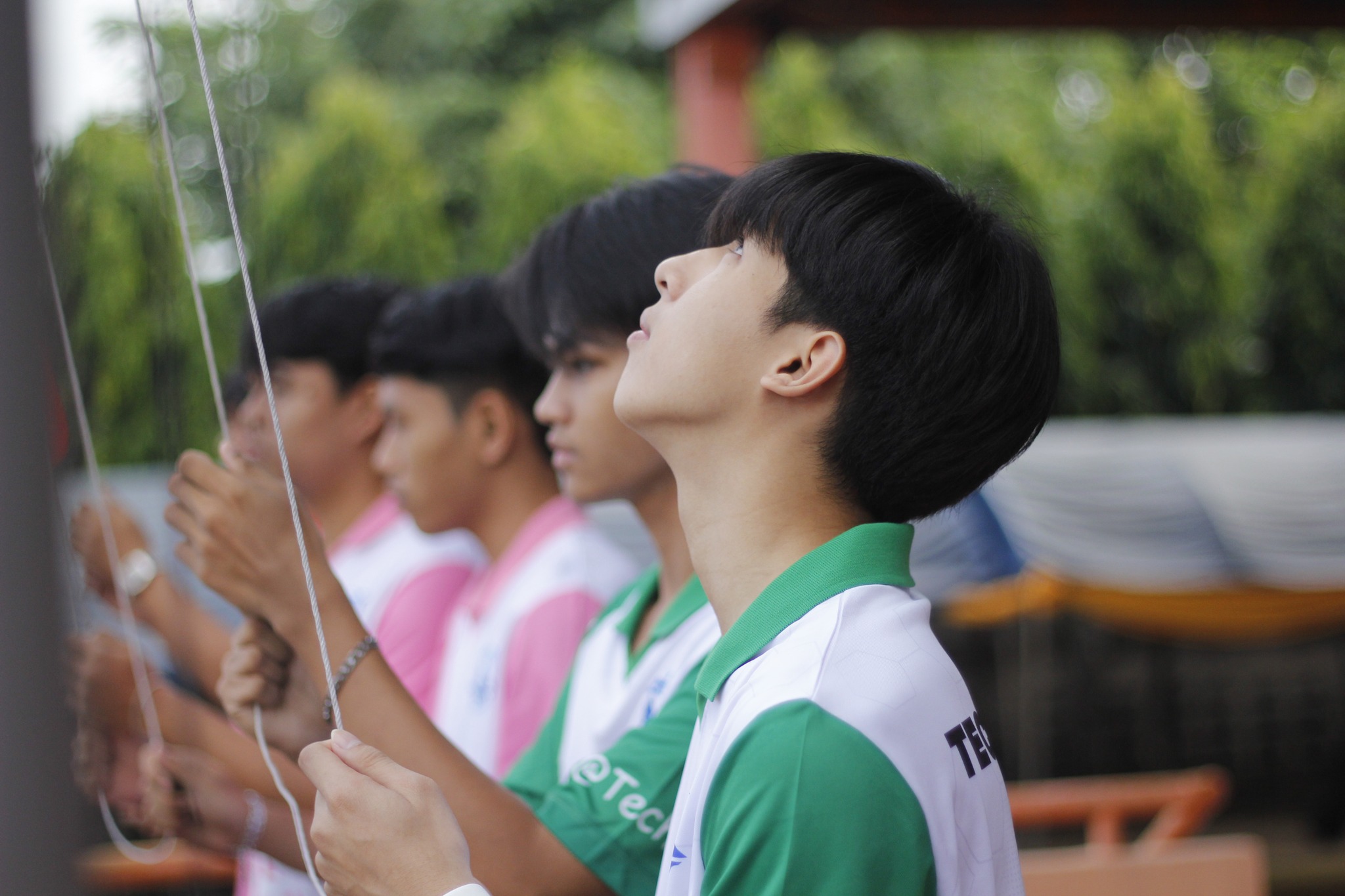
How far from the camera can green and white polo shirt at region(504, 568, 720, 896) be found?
41.5 inches

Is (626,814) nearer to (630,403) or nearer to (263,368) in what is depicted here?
(630,403)

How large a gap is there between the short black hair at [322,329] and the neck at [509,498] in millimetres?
499

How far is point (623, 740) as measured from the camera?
1099 millimetres

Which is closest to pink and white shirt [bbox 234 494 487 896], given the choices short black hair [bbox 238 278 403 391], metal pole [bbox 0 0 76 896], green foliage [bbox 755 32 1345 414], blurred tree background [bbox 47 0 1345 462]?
short black hair [bbox 238 278 403 391]

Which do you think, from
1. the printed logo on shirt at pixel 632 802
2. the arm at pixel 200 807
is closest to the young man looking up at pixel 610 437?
the printed logo on shirt at pixel 632 802

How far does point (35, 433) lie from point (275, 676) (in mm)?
610

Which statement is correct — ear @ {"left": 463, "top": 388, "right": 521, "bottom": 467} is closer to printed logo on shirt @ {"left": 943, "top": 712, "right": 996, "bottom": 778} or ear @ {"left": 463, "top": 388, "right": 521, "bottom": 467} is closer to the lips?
the lips

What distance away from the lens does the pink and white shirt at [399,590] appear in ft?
6.04

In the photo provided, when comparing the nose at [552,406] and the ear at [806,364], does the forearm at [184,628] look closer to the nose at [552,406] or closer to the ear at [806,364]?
the nose at [552,406]

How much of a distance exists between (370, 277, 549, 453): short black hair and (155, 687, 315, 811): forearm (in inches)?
21.5

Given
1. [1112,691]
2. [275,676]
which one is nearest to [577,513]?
[275,676]

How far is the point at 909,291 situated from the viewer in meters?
0.92

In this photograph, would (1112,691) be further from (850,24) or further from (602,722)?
(602,722)

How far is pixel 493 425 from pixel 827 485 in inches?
38.4
